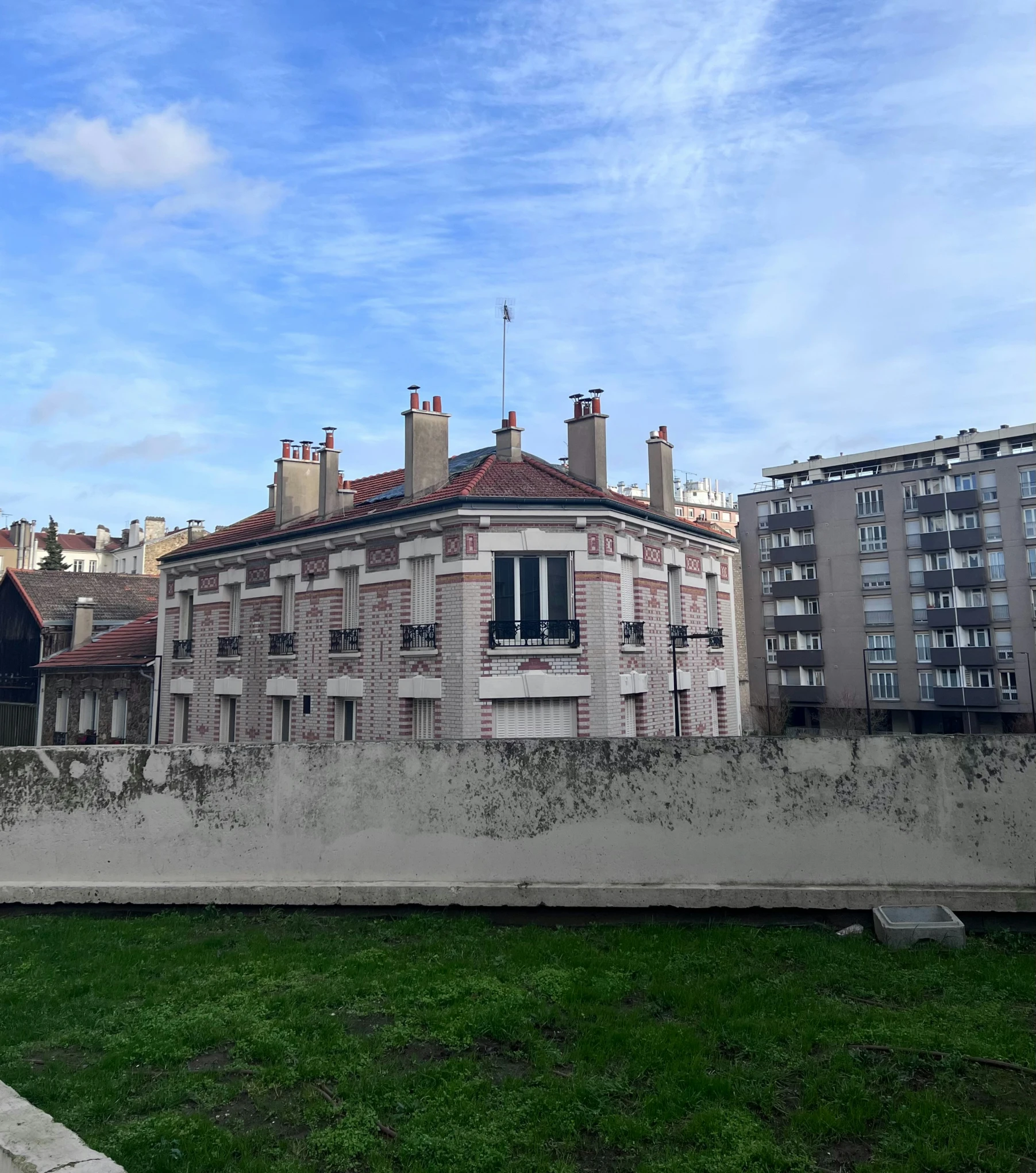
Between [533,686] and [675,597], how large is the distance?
6.20 m

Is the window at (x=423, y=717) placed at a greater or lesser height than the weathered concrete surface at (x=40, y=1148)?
greater

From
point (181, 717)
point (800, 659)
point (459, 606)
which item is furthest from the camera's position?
point (800, 659)

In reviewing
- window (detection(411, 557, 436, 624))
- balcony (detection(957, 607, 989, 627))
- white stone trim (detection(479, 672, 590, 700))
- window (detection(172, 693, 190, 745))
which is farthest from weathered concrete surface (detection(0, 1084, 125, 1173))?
balcony (detection(957, 607, 989, 627))

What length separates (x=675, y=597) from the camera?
22.9m

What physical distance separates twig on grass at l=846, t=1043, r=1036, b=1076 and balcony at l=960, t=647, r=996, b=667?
169 ft

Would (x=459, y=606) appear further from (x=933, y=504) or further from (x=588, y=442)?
(x=933, y=504)

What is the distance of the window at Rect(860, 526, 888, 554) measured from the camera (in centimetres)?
5431

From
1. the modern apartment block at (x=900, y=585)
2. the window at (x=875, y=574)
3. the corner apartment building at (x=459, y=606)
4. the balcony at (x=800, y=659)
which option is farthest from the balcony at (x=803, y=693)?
the corner apartment building at (x=459, y=606)

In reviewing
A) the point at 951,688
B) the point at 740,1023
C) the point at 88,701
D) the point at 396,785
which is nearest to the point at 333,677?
the point at 88,701

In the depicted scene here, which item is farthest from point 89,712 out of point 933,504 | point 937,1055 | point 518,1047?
point 933,504

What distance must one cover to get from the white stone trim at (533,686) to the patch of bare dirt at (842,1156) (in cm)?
1461

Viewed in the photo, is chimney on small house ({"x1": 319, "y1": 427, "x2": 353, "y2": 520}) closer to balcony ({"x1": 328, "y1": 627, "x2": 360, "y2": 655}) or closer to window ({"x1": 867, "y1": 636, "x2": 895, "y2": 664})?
balcony ({"x1": 328, "y1": 627, "x2": 360, "y2": 655})

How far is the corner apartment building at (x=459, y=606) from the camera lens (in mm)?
18766

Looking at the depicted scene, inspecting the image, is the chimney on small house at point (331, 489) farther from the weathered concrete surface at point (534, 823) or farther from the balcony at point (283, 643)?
the weathered concrete surface at point (534, 823)
